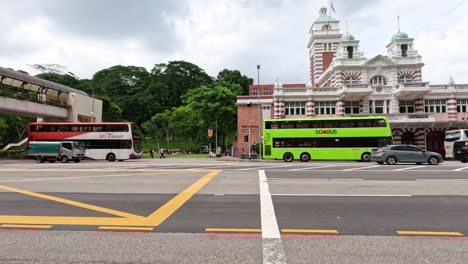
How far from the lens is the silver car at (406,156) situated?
23.5 m

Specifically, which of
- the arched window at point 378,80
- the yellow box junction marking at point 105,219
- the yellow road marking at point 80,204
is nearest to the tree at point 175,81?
the arched window at point 378,80

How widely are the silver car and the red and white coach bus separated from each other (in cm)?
2316

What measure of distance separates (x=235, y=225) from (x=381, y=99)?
40.1 m

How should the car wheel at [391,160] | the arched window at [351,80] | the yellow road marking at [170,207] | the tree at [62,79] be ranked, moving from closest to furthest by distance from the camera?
A: the yellow road marking at [170,207], the car wheel at [391,160], the arched window at [351,80], the tree at [62,79]

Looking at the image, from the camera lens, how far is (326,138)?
101 feet

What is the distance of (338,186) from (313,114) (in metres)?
32.0

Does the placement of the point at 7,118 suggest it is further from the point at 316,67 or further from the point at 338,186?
the point at 338,186

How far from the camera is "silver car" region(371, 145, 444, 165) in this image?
23.5 meters

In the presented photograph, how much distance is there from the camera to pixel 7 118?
51.1 meters

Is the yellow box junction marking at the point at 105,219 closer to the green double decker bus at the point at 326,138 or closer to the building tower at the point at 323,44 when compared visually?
the green double decker bus at the point at 326,138

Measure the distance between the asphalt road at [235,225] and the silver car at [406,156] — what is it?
1417cm

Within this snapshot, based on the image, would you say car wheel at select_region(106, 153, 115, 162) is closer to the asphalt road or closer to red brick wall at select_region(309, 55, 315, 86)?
the asphalt road

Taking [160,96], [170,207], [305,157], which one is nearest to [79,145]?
[305,157]

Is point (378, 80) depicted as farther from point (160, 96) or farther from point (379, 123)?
point (160, 96)
